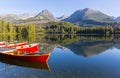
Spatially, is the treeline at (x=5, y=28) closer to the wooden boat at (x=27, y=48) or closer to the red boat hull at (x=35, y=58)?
the wooden boat at (x=27, y=48)

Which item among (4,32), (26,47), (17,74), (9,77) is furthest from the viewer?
(4,32)

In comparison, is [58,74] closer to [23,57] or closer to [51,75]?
[51,75]

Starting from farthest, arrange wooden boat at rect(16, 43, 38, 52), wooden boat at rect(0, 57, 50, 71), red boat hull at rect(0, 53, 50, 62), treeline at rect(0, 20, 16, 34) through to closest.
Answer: treeline at rect(0, 20, 16, 34)
wooden boat at rect(16, 43, 38, 52)
red boat hull at rect(0, 53, 50, 62)
wooden boat at rect(0, 57, 50, 71)

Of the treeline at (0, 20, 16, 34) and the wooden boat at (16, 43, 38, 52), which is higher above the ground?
the treeline at (0, 20, 16, 34)

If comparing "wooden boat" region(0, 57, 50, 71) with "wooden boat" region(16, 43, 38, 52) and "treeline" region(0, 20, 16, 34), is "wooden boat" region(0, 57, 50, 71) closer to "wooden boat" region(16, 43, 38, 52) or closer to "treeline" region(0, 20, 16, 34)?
"wooden boat" region(16, 43, 38, 52)

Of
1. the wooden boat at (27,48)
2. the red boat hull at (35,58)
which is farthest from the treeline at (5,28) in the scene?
the red boat hull at (35,58)

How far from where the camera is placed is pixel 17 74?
2720cm

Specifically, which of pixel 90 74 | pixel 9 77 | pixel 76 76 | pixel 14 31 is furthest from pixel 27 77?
pixel 14 31

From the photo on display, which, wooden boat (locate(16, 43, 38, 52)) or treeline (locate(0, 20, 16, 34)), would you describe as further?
treeline (locate(0, 20, 16, 34))

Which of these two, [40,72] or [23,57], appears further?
[23,57]

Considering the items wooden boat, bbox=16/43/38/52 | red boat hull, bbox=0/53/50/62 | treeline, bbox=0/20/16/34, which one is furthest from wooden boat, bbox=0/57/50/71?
treeline, bbox=0/20/16/34

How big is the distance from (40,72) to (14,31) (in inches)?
6644

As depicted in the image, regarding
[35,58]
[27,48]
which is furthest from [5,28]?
[35,58]

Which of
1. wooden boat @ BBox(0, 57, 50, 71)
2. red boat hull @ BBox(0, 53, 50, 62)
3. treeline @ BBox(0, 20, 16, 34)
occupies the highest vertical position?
treeline @ BBox(0, 20, 16, 34)
